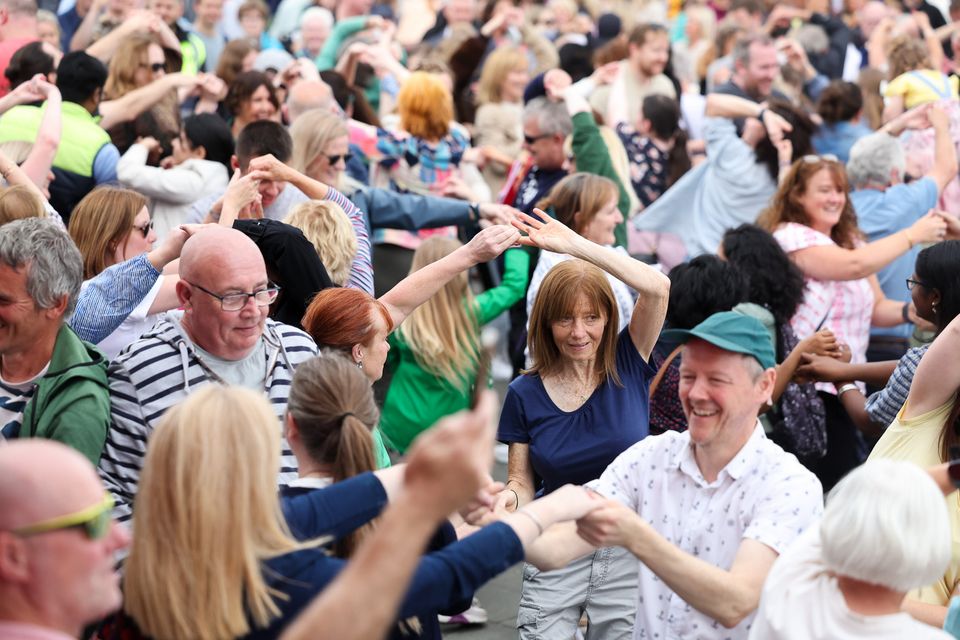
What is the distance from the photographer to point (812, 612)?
277cm

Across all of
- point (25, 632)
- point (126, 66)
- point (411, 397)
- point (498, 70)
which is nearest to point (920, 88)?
point (498, 70)

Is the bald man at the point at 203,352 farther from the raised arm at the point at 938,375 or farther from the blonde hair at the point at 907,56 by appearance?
the blonde hair at the point at 907,56

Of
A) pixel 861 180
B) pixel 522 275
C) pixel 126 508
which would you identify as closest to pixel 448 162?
pixel 522 275

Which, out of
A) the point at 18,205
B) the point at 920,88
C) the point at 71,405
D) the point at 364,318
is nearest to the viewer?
the point at 71,405

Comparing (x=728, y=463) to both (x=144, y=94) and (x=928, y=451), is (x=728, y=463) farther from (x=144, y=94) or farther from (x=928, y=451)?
(x=144, y=94)

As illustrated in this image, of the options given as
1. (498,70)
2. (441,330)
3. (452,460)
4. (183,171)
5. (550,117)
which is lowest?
(441,330)

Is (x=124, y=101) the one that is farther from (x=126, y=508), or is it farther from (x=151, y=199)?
(x=126, y=508)

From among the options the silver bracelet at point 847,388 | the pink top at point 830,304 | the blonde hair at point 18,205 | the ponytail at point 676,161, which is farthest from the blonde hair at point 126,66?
the silver bracelet at point 847,388

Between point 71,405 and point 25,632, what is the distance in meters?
1.33

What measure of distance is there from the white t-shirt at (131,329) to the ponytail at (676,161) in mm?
5492

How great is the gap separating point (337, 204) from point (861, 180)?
3.55m

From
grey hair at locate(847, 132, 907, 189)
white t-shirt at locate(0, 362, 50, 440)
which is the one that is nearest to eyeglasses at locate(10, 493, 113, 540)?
white t-shirt at locate(0, 362, 50, 440)

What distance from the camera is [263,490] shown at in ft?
8.71

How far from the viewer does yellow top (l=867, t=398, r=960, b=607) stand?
370cm
